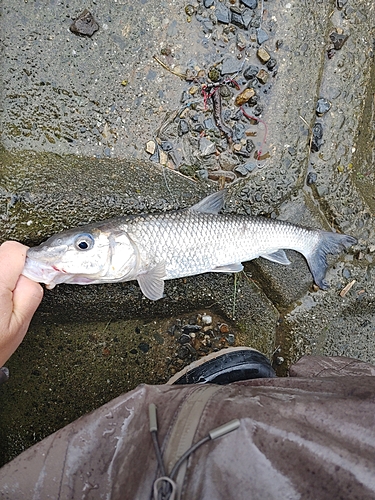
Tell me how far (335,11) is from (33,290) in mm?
2707

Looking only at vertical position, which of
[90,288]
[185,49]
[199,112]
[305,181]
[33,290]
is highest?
[185,49]

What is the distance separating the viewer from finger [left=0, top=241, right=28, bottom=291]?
209 cm

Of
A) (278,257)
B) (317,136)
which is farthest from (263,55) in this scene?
(278,257)

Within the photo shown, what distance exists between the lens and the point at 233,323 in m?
3.02

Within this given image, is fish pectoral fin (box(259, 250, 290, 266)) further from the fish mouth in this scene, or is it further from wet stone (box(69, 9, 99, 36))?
wet stone (box(69, 9, 99, 36))

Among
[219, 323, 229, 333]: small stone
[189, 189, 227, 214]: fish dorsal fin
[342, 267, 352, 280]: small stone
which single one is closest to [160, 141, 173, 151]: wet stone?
[189, 189, 227, 214]: fish dorsal fin

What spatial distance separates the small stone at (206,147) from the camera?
2.78 meters

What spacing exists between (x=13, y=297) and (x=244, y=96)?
191 cm

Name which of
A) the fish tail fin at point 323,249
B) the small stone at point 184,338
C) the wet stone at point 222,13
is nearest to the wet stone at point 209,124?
the wet stone at point 222,13

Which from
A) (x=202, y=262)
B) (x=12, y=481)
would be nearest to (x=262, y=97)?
(x=202, y=262)

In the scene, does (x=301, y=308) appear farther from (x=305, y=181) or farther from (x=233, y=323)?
(x=305, y=181)

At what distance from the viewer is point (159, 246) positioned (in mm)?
2475

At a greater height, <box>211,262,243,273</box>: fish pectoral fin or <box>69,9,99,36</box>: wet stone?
<box>69,9,99,36</box>: wet stone

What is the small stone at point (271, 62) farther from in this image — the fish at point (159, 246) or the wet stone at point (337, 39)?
the fish at point (159, 246)
